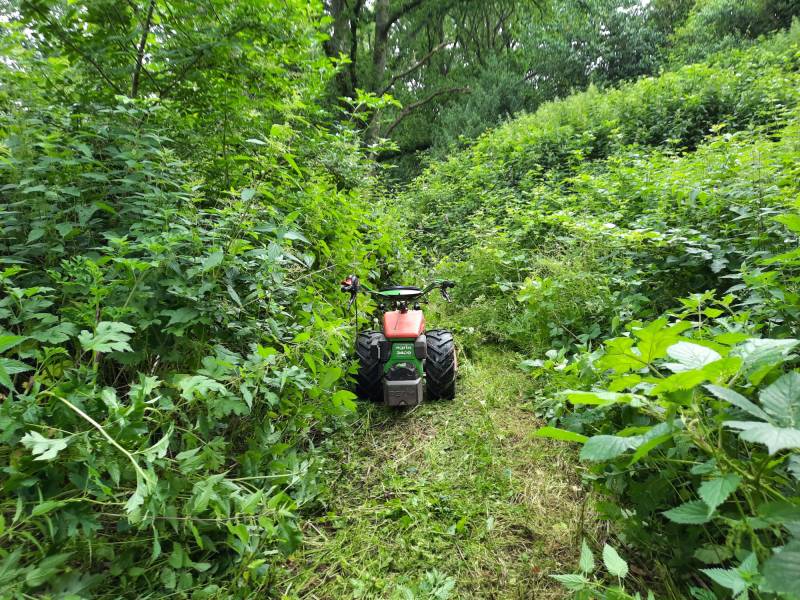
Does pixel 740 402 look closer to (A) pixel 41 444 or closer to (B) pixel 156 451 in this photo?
(B) pixel 156 451

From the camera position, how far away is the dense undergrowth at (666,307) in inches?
34.8

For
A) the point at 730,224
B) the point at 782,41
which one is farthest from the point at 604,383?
the point at 782,41

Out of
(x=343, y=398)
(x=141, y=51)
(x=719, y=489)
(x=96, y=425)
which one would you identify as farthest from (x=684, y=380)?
(x=141, y=51)

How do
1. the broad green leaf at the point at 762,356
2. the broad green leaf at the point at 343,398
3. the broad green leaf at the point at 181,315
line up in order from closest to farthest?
the broad green leaf at the point at 762,356 → the broad green leaf at the point at 181,315 → the broad green leaf at the point at 343,398

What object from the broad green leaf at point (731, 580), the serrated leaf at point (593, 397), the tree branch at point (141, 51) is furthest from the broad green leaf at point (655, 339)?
the tree branch at point (141, 51)

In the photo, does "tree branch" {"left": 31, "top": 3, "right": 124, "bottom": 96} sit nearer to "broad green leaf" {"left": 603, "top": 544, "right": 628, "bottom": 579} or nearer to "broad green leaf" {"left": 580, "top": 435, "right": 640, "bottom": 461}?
"broad green leaf" {"left": 580, "top": 435, "right": 640, "bottom": 461}

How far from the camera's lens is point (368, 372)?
2426 mm

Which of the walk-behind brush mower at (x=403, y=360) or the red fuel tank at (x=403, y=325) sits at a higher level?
the red fuel tank at (x=403, y=325)

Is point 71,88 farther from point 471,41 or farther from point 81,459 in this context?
point 471,41

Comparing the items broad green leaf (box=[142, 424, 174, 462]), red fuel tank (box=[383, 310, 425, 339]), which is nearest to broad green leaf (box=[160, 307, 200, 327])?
broad green leaf (box=[142, 424, 174, 462])

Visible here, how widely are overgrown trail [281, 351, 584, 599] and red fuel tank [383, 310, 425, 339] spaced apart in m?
0.57

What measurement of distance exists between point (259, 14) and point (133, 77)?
75cm

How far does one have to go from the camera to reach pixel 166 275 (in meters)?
1.51

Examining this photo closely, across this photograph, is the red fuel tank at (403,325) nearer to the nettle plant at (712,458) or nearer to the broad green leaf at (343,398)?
the broad green leaf at (343,398)
